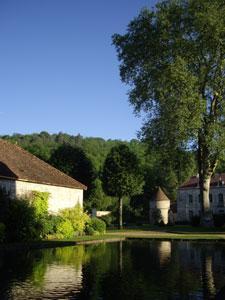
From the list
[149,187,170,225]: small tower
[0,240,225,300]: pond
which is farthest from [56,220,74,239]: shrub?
[149,187,170,225]: small tower

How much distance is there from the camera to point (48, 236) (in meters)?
35.0

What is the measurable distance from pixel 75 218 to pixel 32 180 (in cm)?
595

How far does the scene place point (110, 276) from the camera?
16.2 meters

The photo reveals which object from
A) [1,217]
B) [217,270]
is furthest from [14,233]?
[217,270]

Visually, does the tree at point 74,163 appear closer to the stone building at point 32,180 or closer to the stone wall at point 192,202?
the stone building at point 32,180

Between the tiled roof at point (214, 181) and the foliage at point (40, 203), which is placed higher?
the tiled roof at point (214, 181)

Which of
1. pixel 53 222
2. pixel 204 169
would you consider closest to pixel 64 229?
pixel 53 222

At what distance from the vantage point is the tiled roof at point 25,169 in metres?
34.8

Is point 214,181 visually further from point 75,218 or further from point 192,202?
point 75,218

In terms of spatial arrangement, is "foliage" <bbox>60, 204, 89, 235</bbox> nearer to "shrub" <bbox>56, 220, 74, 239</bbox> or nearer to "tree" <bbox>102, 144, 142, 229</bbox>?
"shrub" <bbox>56, 220, 74, 239</bbox>

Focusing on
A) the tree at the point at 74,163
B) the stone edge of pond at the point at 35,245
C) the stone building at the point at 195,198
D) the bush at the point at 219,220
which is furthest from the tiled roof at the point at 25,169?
the stone building at the point at 195,198

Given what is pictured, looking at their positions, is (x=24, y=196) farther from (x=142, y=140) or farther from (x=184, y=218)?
(x=184, y=218)

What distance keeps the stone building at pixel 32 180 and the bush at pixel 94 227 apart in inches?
92.9

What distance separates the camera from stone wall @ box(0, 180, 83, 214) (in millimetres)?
33994
